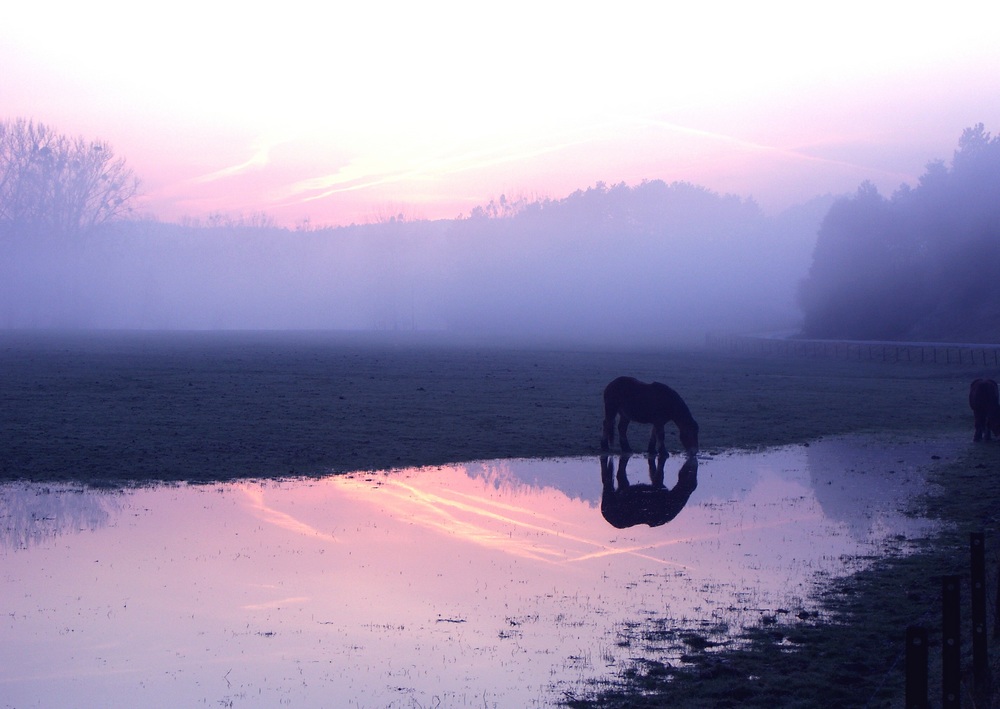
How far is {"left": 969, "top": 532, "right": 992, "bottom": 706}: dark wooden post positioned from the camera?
6602 mm

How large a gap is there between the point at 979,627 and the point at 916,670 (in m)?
1.62

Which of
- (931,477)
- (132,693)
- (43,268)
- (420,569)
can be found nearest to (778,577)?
(420,569)

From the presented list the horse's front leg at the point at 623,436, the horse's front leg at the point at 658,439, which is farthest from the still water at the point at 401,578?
the horse's front leg at the point at 623,436

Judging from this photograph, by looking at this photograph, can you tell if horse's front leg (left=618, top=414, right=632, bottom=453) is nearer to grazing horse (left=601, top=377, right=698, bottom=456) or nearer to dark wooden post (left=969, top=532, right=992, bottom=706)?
grazing horse (left=601, top=377, right=698, bottom=456)

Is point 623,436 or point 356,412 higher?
point 356,412

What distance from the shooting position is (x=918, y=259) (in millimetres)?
85625

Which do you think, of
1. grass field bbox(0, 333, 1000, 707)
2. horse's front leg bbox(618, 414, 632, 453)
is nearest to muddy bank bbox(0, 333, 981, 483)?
grass field bbox(0, 333, 1000, 707)

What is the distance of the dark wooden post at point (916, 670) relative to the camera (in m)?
5.18

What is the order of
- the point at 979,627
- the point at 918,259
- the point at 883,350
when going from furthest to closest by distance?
the point at 918,259 → the point at 883,350 → the point at 979,627

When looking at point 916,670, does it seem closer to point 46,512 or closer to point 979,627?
point 979,627

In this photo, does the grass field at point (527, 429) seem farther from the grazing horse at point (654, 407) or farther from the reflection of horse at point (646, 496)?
the reflection of horse at point (646, 496)

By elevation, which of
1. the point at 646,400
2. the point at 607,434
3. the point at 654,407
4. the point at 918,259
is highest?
the point at 918,259

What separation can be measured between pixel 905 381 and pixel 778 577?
33206 millimetres

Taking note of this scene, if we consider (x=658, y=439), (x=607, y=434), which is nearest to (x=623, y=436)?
(x=607, y=434)
